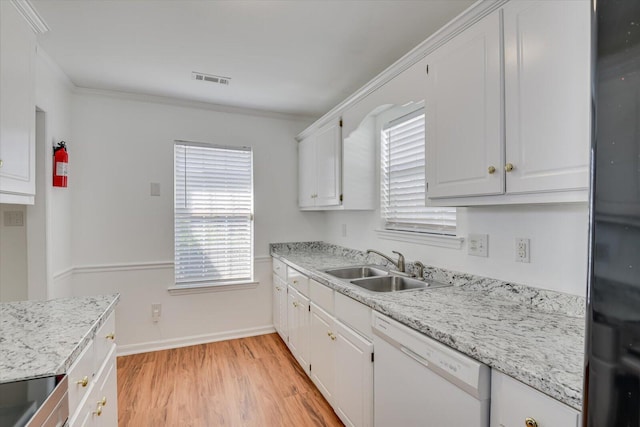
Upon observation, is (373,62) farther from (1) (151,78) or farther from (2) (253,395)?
(2) (253,395)

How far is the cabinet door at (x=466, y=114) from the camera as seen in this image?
1302 mm

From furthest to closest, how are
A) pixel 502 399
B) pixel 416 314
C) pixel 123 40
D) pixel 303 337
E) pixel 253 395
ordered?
pixel 303 337 < pixel 253 395 < pixel 123 40 < pixel 416 314 < pixel 502 399

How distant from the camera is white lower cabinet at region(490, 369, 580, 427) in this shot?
0.77 metres

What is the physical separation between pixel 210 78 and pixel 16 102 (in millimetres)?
1498

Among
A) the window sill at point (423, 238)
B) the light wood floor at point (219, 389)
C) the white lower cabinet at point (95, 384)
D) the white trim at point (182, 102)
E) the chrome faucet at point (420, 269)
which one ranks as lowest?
the light wood floor at point (219, 389)

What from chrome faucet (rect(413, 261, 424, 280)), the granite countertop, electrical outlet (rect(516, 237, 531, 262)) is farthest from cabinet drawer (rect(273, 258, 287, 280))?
electrical outlet (rect(516, 237, 531, 262))

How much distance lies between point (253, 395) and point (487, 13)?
2760 mm

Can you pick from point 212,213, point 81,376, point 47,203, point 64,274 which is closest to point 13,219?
point 47,203

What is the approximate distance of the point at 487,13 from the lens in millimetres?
1341

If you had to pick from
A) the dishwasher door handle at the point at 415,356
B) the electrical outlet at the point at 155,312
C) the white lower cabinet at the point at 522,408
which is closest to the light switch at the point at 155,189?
the electrical outlet at the point at 155,312

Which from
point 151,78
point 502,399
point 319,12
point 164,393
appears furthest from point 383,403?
point 151,78

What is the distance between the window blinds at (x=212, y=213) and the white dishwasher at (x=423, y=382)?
2296 millimetres

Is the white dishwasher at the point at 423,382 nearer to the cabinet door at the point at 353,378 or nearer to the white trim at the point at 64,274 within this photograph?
the cabinet door at the point at 353,378

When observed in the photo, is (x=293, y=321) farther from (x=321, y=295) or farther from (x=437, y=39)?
(x=437, y=39)
